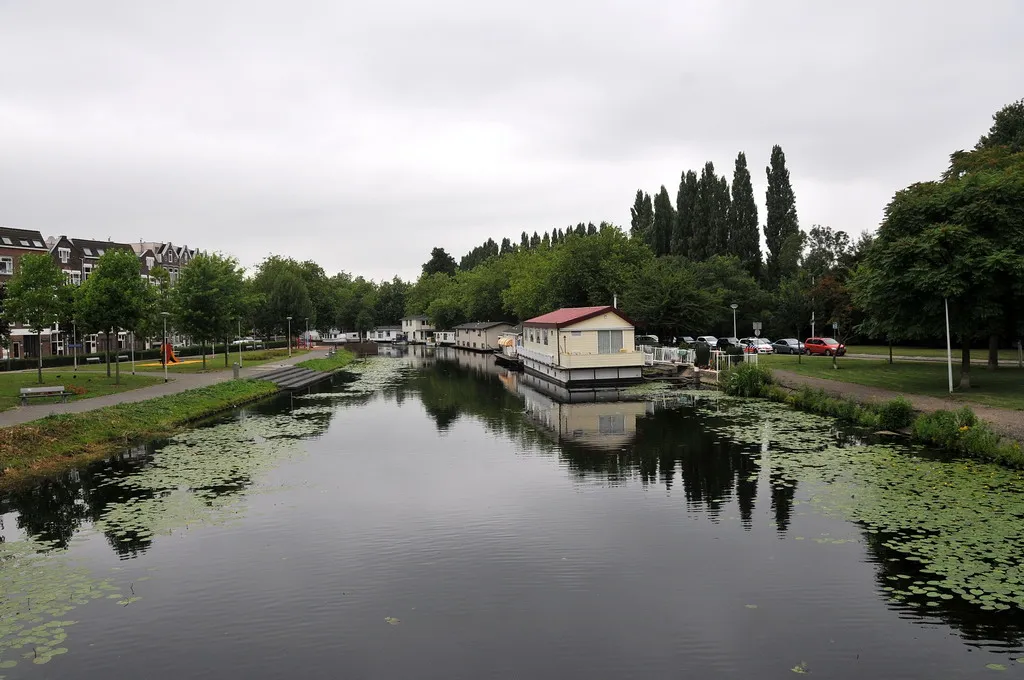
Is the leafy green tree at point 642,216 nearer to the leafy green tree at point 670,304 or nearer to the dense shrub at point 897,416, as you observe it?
the leafy green tree at point 670,304

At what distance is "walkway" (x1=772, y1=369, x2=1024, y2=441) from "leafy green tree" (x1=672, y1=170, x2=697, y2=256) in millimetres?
41155

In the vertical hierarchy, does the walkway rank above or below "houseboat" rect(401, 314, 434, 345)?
below

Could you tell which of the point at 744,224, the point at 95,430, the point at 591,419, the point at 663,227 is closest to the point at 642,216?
the point at 663,227

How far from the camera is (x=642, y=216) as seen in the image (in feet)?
294

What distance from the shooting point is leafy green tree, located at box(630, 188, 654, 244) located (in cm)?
8346

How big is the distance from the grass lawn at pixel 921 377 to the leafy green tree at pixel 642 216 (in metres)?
44.5

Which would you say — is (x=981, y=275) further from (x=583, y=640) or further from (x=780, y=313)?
(x=780, y=313)

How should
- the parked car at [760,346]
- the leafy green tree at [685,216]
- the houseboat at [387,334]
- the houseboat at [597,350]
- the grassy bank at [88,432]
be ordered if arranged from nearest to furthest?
1. the grassy bank at [88,432]
2. the houseboat at [597,350]
3. the parked car at [760,346]
4. the leafy green tree at [685,216]
5. the houseboat at [387,334]

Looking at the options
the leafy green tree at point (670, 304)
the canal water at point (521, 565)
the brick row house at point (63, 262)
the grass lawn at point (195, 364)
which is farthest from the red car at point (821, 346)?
the brick row house at point (63, 262)

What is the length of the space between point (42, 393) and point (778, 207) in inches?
2587

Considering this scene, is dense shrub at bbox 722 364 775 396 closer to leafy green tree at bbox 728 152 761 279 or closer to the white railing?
the white railing

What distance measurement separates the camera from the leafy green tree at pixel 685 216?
241 ft

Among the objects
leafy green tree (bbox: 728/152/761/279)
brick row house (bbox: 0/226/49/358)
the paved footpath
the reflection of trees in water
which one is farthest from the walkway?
brick row house (bbox: 0/226/49/358)

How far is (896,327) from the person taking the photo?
25.0 m
